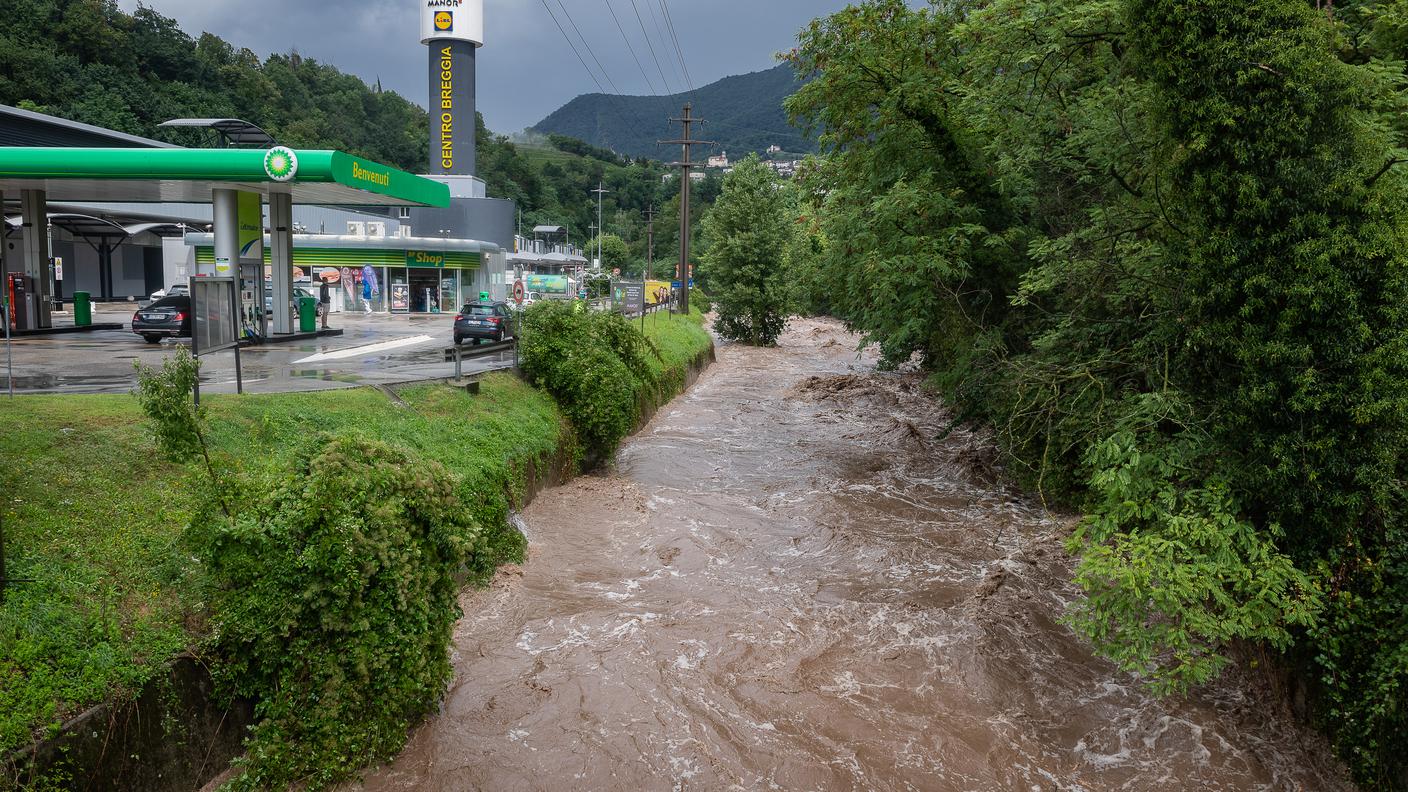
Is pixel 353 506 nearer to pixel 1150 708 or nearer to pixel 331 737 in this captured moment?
pixel 331 737

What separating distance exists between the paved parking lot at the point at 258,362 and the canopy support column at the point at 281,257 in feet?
3.63

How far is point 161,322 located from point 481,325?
7419 millimetres

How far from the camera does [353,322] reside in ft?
111

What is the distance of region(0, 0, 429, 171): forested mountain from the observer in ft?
203

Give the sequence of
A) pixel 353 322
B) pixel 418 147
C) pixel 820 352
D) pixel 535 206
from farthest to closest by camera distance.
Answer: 1. pixel 535 206
2. pixel 418 147
3. pixel 820 352
4. pixel 353 322

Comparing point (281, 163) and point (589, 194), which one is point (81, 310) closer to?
point (281, 163)

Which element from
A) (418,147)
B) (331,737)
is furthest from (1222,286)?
(418,147)

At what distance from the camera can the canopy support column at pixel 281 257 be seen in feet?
79.4

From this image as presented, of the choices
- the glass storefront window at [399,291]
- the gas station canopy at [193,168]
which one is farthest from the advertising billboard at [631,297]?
the glass storefront window at [399,291]

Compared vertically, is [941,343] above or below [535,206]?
below

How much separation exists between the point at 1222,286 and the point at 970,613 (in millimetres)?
4523

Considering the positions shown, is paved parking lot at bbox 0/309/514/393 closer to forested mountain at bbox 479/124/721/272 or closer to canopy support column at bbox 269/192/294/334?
canopy support column at bbox 269/192/294/334

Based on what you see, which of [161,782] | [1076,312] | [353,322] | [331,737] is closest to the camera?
[161,782]

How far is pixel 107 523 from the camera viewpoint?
24.5 feet
